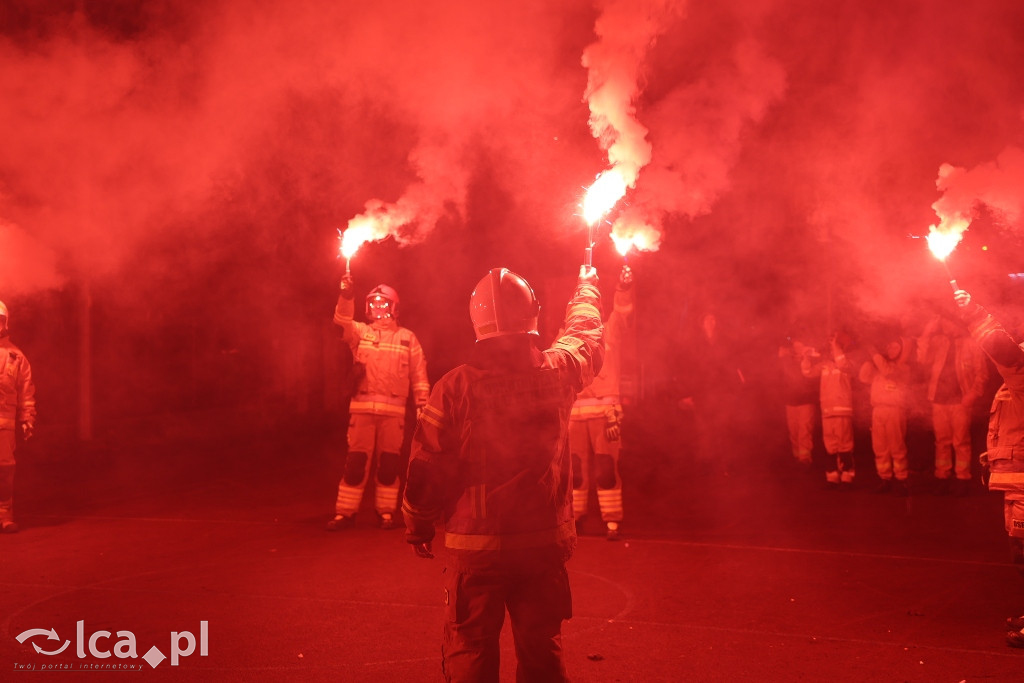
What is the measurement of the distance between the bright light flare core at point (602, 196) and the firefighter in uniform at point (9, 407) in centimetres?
610

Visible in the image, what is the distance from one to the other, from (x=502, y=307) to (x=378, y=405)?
15.9ft

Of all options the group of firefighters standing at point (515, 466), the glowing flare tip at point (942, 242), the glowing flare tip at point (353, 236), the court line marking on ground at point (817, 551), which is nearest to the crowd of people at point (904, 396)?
the court line marking on ground at point (817, 551)

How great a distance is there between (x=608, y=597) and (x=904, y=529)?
3892 mm

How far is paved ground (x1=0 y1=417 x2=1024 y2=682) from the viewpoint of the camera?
474 cm

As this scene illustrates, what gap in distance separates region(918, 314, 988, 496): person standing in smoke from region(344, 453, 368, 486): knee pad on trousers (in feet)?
22.2

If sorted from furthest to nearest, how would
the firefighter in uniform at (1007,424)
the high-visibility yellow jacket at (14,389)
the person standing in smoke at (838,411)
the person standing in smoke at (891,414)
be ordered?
the person standing in smoke at (838,411) < the person standing in smoke at (891,414) < the high-visibility yellow jacket at (14,389) < the firefighter in uniform at (1007,424)

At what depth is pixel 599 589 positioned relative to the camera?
20.2 feet

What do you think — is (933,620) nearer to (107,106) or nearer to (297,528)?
(297,528)

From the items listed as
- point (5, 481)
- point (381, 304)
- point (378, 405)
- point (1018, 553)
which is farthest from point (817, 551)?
point (5, 481)

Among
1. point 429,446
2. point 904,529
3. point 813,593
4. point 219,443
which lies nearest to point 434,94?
point 429,446

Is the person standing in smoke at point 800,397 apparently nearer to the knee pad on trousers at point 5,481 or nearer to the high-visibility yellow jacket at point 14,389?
the high-visibility yellow jacket at point 14,389

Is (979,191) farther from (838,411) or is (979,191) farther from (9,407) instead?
(9,407)

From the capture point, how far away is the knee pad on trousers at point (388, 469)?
839 cm

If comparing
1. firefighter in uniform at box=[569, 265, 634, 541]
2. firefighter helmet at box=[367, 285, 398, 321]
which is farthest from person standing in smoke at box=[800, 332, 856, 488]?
firefighter helmet at box=[367, 285, 398, 321]
